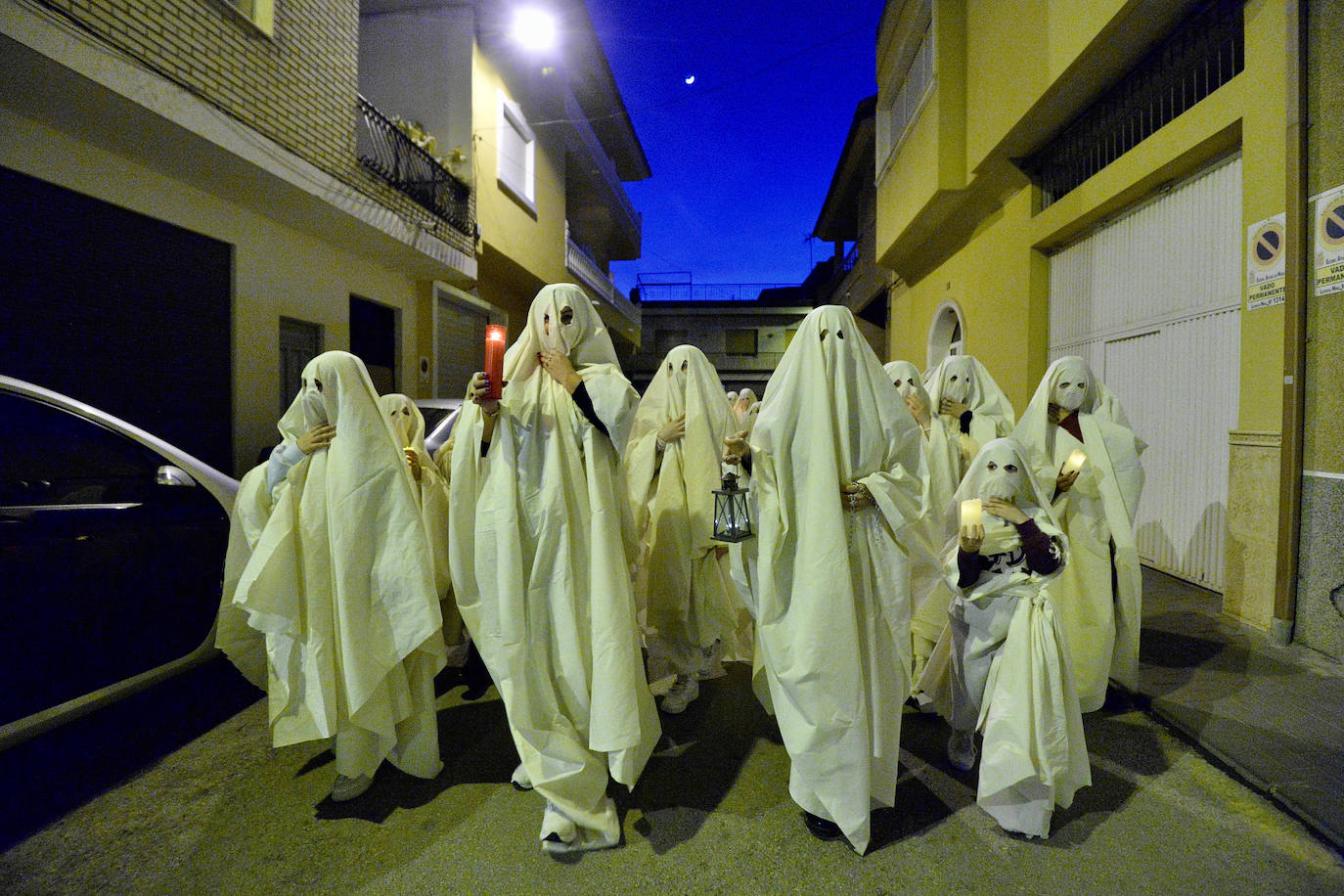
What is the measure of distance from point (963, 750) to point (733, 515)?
5.36ft

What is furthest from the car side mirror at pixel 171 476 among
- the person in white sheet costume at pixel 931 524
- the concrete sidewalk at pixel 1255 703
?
the concrete sidewalk at pixel 1255 703

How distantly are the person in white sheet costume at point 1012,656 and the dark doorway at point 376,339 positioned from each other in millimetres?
9235

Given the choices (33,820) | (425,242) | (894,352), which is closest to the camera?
(33,820)

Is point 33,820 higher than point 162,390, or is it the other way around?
point 162,390

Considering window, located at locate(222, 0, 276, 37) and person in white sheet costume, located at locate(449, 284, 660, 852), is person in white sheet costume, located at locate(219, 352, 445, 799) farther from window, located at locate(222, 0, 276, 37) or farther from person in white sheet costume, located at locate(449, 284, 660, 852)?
window, located at locate(222, 0, 276, 37)

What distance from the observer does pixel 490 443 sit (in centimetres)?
269

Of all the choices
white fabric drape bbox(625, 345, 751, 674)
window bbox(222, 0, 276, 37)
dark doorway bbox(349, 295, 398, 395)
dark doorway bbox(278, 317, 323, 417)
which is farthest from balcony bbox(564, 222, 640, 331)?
white fabric drape bbox(625, 345, 751, 674)

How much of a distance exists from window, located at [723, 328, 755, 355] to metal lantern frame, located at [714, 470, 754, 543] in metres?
30.2

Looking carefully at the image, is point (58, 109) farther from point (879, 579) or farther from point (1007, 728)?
point (1007, 728)

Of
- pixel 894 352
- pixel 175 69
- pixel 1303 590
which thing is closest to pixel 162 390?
pixel 175 69

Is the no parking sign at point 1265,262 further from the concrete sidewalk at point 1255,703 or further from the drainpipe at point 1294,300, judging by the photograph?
the concrete sidewalk at point 1255,703

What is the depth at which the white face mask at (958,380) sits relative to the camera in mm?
4348

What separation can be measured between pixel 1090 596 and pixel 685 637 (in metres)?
2.32

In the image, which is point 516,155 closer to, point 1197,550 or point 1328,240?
point 1328,240
